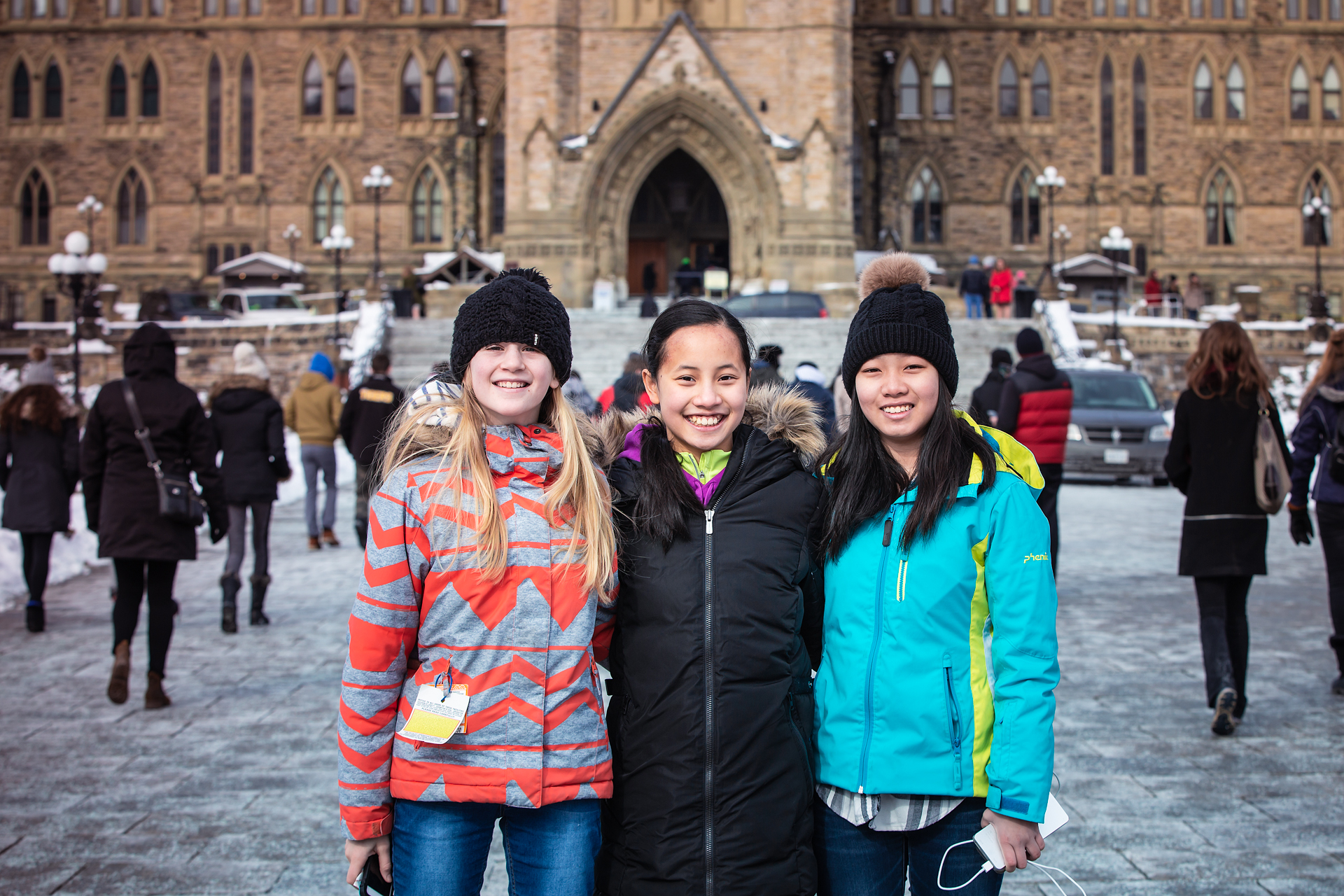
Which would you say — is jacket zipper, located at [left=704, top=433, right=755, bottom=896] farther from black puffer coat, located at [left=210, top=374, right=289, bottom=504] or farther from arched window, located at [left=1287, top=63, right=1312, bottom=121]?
arched window, located at [left=1287, top=63, right=1312, bottom=121]

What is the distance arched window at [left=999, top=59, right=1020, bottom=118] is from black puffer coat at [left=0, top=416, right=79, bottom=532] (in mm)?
37513

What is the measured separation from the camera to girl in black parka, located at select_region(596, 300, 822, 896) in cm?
254

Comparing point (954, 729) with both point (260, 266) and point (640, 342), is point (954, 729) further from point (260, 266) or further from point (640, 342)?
point (260, 266)

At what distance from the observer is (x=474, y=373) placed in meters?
2.75

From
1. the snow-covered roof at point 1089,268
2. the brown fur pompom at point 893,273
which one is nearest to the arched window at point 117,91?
the snow-covered roof at point 1089,268

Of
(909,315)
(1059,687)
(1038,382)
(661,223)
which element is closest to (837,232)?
(661,223)

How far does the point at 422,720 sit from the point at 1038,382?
21.5ft

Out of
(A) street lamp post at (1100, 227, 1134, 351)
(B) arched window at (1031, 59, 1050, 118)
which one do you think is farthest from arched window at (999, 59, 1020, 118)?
(A) street lamp post at (1100, 227, 1134, 351)

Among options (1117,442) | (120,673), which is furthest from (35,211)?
(120,673)

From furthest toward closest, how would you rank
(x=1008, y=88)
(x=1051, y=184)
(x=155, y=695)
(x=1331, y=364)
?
(x=1008, y=88) → (x=1051, y=184) → (x=1331, y=364) → (x=155, y=695)

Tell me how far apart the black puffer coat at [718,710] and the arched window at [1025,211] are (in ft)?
132

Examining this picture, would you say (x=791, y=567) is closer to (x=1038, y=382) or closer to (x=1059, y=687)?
(x=1059, y=687)

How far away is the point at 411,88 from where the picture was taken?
41.0m

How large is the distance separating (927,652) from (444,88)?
4129cm
